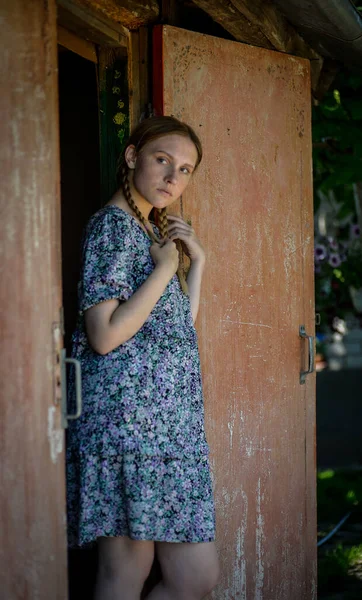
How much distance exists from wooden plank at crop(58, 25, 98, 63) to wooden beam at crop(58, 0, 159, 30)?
15cm

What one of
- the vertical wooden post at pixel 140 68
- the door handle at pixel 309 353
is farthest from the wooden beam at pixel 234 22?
the door handle at pixel 309 353

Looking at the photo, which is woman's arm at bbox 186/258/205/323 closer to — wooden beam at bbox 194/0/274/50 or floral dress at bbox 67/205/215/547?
floral dress at bbox 67/205/215/547

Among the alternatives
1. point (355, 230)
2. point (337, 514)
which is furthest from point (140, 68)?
point (337, 514)

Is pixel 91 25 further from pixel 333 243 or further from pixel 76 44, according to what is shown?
pixel 333 243

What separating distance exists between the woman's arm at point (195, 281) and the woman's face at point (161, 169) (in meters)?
0.41

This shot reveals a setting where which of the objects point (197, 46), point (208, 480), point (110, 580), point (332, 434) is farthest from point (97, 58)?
point (332, 434)

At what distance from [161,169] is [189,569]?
1.38 metres

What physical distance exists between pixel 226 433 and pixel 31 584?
1.44 metres

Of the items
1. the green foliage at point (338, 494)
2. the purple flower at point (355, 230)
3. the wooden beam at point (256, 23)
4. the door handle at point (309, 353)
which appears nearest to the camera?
the wooden beam at point (256, 23)

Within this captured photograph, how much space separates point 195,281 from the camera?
346 cm

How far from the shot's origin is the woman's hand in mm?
3410

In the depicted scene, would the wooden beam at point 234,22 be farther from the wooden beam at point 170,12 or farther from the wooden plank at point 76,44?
the wooden plank at point 76,44

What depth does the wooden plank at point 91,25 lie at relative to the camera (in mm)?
3105

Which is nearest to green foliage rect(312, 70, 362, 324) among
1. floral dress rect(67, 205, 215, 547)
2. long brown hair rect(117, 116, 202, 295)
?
long brown hair rect(117, 116, 202, 295)
